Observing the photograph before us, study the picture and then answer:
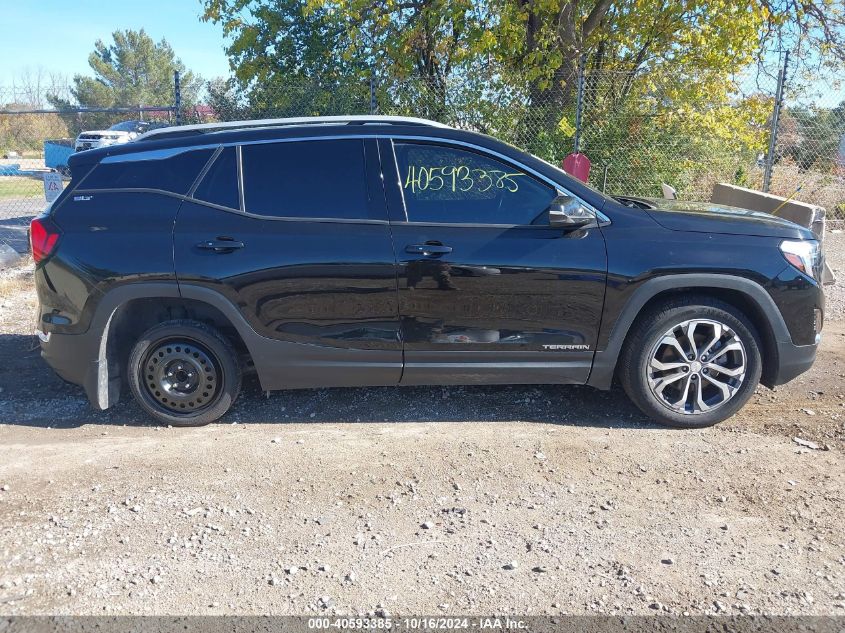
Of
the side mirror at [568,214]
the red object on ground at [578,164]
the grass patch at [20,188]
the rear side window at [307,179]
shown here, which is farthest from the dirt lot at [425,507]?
the grass patch at [20,188]

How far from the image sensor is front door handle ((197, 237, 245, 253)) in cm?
419

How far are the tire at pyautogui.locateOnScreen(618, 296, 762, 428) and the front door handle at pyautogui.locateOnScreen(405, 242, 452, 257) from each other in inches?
51.4

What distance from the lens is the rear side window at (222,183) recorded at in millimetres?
4309

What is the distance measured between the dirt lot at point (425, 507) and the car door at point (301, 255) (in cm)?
54

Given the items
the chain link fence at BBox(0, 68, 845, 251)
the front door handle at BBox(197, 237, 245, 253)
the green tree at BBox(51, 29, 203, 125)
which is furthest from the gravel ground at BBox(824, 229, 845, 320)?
the green tree at BBox(51, 29, 203, 125)

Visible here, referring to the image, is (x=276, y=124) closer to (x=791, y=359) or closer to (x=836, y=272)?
(x=791, y=359)

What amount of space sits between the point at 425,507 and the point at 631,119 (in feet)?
29.2

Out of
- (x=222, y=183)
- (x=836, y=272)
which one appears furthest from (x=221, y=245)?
(x=836, y=272)

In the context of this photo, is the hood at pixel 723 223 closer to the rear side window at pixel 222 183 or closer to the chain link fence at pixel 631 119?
the rear side window at pixel 222 183

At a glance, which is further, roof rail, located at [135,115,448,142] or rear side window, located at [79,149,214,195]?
roof rail, located at [135,115,448,142]

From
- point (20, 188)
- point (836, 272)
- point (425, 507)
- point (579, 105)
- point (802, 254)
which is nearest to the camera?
point (425, 507)

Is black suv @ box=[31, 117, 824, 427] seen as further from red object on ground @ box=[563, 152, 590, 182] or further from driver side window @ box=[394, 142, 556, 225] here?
red object on ground @ box=[563, 152, 590, 182]

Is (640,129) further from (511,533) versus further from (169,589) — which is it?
(169,589)

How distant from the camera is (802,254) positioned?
4.23 meters
